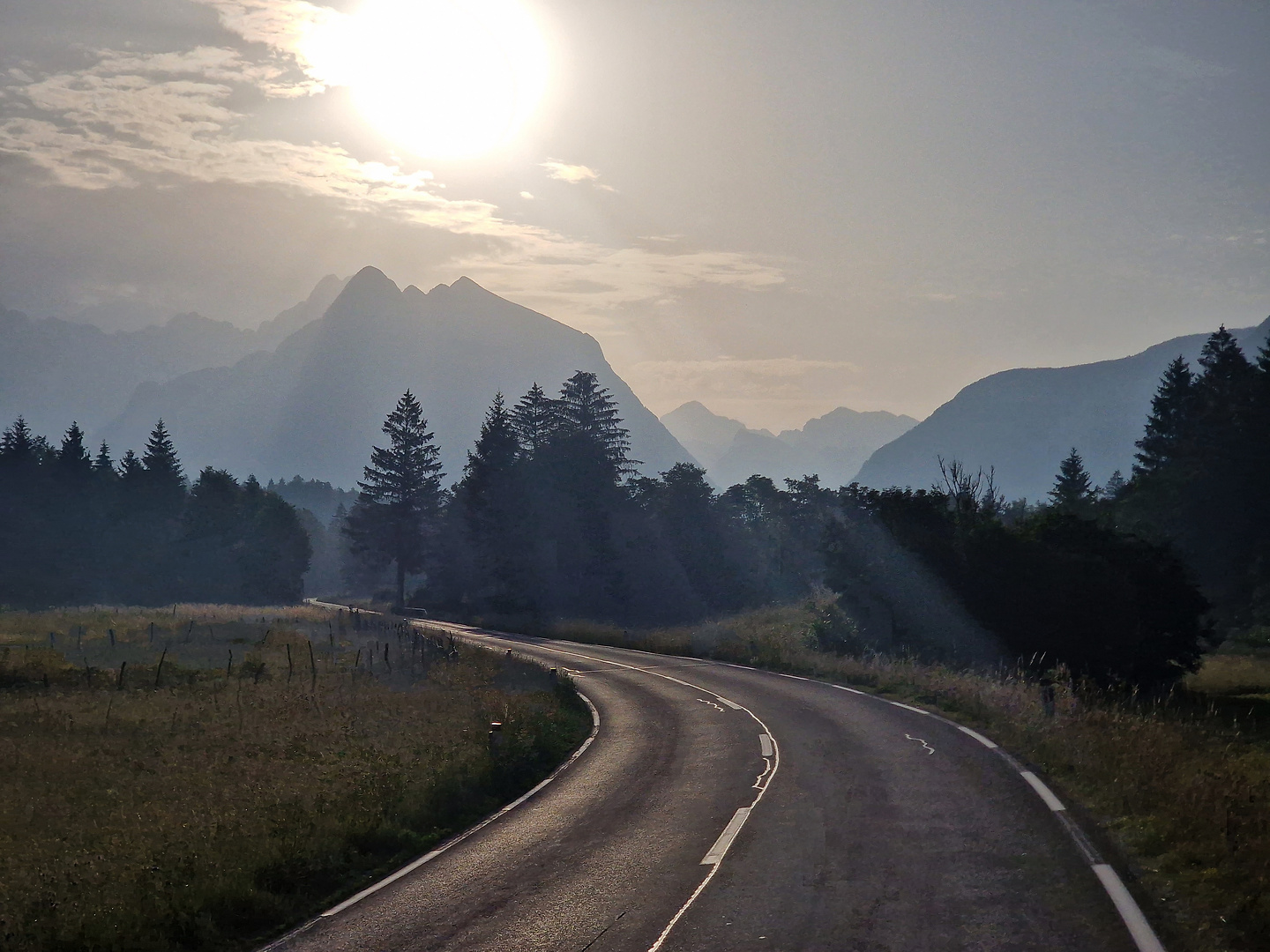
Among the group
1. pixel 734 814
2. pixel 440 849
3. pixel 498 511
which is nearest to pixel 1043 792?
pixel 734 814

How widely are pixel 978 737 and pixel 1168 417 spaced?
2555 inches

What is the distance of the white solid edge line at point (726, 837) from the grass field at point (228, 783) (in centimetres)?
378

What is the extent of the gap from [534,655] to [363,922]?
1183 inches

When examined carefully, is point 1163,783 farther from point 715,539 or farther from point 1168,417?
point 715,539

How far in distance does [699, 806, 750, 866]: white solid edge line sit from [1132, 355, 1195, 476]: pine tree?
63870 millimetres

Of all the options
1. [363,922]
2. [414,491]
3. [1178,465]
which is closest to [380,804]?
[363,922]

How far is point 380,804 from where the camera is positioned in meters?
12.6

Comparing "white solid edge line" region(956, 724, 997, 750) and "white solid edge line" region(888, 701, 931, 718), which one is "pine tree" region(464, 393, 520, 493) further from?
"white solid edge line" region(956, 724, 997, 750)

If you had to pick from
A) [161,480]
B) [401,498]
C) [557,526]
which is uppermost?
[161,480]

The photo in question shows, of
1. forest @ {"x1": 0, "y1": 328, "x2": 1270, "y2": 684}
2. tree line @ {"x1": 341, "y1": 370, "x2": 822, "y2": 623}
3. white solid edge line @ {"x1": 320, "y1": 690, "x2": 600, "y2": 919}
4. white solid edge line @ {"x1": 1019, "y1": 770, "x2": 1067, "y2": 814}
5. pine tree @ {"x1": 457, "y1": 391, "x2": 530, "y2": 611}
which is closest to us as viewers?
white solid edge line @ {"x1": 320, "y1": 690, "x2": 600, "y2": 919}

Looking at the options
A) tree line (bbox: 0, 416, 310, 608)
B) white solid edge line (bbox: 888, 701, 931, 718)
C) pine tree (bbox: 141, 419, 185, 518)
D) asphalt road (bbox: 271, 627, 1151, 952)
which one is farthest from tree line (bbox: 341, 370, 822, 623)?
asphalt road (bbox: 271, 627, 1151, 952)

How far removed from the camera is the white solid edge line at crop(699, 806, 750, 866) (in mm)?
9742

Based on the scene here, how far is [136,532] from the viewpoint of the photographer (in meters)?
102

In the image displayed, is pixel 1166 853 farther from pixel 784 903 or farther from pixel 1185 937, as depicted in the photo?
pixel 784 903
